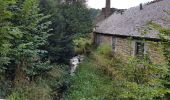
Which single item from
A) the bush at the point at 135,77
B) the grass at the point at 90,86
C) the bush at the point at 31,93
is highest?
the bush at the point at 135,77

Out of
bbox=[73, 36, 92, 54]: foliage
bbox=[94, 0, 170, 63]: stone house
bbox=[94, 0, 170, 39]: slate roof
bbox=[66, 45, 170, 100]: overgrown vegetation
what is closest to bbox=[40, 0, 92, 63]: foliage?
bbox=[73, 36, 92, 54]: foliage

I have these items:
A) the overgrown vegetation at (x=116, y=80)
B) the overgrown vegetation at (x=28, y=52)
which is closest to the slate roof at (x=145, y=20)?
the overgrown vegetation at (x=116, y=80)

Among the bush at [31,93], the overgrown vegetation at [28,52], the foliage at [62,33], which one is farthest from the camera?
the foliage at [62,33]

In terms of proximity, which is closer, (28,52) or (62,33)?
(28,52)

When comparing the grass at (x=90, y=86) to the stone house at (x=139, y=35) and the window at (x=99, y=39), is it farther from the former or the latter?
the window at (x=99, y=39)

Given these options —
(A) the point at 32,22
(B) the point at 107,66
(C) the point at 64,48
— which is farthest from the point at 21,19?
(C) the point at 64,48

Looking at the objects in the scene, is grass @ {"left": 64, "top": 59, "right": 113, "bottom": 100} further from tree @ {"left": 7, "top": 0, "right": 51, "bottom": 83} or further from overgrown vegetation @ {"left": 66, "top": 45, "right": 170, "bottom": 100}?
tree @ {"left": 7, "top": 0, "right": 51, "bottom": 83}

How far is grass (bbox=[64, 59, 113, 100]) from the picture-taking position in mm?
14206

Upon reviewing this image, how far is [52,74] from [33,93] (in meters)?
5.36

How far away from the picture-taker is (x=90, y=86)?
16891 millimetres

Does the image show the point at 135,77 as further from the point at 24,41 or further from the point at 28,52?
the point at 24,41

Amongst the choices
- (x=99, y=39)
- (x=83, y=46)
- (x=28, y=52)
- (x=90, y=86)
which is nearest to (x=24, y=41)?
(x=28, y=52)

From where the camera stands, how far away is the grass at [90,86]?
1421 cm

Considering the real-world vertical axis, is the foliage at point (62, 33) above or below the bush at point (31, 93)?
above
